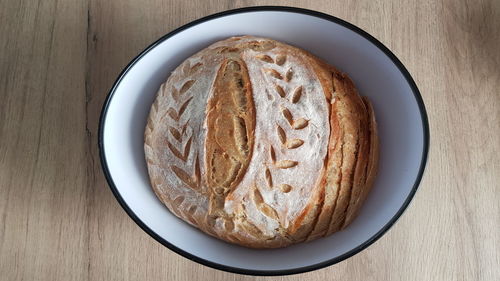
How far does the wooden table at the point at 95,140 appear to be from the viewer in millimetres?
1005

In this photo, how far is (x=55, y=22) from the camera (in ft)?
3.72

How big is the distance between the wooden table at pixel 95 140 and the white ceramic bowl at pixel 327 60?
0.10m

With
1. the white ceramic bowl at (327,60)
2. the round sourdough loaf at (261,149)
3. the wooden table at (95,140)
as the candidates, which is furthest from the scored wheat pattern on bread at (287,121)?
the wooden table at (95,140)

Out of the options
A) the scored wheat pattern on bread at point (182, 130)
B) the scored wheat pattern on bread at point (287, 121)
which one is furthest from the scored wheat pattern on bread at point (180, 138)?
the scored wheat pattern on bread at point (287, 121)

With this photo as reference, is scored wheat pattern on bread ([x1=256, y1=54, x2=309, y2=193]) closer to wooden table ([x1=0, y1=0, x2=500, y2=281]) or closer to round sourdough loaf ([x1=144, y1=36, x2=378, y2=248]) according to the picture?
round sourdough loaf ([x1=144, y1=36, x2=378, y2=248])

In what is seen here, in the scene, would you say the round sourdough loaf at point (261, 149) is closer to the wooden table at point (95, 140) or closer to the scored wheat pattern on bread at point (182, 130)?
the scored wheat pattern on bread at point (182, 130)

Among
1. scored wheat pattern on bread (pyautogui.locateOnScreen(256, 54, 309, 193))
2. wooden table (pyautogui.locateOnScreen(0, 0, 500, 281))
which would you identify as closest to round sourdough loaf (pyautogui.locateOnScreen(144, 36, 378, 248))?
scored wheat pattern on bread (pyautogui.locateOnScreen(256, 54, 309, 193))

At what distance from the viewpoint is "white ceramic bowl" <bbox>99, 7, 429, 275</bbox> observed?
880 mm

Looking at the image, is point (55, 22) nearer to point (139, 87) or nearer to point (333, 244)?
point (139, 87)

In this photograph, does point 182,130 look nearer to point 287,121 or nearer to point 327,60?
point 287,121

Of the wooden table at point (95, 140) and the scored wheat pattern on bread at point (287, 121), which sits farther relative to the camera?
the wooden table at point (95, 140)

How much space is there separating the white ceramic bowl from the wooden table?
0.10m

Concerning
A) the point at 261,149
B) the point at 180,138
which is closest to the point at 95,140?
the point at 180,138

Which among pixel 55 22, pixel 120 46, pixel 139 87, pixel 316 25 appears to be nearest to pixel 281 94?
pixel 316 25
